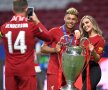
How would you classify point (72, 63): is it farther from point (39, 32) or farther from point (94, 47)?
point (94, 47)

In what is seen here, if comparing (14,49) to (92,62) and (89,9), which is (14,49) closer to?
(92,62)

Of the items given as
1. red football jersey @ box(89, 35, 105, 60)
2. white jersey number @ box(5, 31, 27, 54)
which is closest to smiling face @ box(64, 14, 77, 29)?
red football jersey @ box(89, 35, 105, 60)

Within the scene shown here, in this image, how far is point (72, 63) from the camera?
17.0 feet

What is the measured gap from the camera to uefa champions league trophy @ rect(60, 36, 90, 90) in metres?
5.17

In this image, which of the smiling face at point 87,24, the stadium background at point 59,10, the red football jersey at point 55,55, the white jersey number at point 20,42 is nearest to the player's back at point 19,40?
the white jersey number at point 20,42

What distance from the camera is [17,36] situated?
507 centimetres

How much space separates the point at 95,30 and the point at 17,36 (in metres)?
1.13

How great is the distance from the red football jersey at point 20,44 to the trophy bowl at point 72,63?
1.15ft

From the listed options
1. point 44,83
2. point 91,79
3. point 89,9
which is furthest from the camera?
point 89,9

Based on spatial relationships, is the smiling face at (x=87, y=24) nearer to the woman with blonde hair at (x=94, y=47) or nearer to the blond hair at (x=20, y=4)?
the woman with blonde hair at (x=94, y=47)

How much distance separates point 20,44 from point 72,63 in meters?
0.57

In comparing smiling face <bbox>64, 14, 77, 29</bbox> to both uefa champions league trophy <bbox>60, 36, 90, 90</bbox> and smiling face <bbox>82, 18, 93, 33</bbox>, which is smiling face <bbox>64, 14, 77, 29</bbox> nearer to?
smiling face <bbox>82, 18, 93, 33</bbox>

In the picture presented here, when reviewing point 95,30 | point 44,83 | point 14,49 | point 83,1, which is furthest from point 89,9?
point 14,49

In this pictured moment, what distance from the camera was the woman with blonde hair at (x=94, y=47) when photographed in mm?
5680
